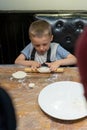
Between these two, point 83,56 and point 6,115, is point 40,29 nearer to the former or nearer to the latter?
point 6,115

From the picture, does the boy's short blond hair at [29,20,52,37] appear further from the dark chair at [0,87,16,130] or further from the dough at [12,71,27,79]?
the dark chair at [0,87,16,130]

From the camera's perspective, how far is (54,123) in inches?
44.5

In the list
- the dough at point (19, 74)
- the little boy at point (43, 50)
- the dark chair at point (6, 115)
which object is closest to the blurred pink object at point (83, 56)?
the dark chair at point (6, 115)

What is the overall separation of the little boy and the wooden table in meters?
0.14

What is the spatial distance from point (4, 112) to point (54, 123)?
485 millimetres

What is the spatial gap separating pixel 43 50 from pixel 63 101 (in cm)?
62

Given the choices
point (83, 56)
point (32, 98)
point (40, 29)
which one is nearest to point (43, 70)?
point (32, 98)

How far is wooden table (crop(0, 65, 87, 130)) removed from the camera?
1116mm

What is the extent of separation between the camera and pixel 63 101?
1241mm

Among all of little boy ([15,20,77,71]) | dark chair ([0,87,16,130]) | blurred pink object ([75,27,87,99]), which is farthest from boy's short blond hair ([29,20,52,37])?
blurred pink object ([75,27,87,99])

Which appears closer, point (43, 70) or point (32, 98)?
point (32, 98)

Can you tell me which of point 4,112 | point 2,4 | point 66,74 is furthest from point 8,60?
point 4,112

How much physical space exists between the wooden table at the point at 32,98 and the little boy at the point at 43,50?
0.14 m

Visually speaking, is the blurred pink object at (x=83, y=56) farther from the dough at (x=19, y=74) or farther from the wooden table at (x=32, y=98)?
the dough at (x=19, y=74)
